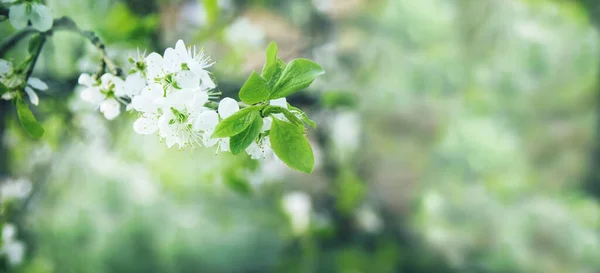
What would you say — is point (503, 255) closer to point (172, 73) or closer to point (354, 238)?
point (354, 238)

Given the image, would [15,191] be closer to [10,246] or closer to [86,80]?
[10,246]

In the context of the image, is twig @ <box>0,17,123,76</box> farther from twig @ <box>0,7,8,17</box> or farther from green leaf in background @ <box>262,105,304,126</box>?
green leaf in background @ <box>262,105,304,126</box>

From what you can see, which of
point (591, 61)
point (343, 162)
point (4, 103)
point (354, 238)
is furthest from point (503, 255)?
point (4, 103)

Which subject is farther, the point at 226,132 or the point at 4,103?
the point at 4,103

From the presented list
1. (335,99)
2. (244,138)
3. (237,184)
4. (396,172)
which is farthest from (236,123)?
(396,172)

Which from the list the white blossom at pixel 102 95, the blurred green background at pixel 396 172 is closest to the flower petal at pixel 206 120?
the white blossom at pixel 102 95

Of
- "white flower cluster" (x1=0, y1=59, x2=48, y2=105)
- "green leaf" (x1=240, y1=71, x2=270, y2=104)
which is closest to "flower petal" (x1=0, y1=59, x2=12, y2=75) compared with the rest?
"white flower cluster" (x1=0, y1=59, x2=48, y2=105)

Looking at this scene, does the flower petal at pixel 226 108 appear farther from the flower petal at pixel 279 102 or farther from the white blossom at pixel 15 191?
the white blossom at pixel 15 191

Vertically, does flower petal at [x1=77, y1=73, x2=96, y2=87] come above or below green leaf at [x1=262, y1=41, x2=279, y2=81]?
above
